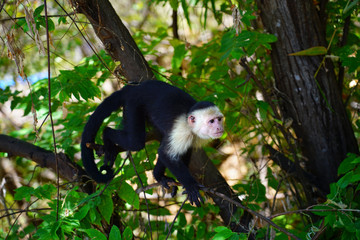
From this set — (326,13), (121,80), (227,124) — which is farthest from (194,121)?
(326,13)

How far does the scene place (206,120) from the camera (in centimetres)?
274

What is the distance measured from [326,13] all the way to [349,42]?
339mm

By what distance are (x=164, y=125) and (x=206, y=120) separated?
1.20ft

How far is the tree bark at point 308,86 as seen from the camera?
319cm

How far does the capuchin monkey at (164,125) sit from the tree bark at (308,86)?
0.82 m

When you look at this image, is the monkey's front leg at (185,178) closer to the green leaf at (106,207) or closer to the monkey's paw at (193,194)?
the monkey's paw at (193,194)

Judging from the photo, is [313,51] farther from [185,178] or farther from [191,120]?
[185,178]

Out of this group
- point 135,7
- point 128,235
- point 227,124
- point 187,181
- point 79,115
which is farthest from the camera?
point 135,7

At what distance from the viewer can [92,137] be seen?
10.1 feet

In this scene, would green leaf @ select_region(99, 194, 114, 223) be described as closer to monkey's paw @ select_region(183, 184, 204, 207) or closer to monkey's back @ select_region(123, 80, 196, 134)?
monkey's paw @ select_region(183, 184, 204, 207)

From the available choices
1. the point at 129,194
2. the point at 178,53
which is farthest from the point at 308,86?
the point at 129,194

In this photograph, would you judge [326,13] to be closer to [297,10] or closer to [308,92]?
[297,10]

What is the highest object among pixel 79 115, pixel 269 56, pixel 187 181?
pixel 79 115

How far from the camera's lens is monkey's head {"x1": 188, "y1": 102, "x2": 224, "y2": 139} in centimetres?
273
